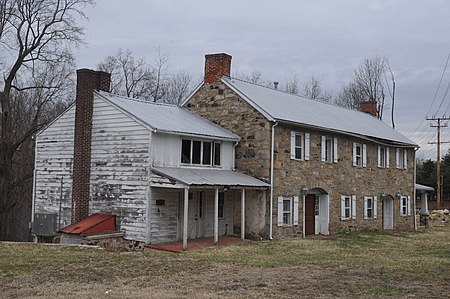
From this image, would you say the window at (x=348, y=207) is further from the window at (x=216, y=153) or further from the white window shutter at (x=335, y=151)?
the window at (x=216, y=153)

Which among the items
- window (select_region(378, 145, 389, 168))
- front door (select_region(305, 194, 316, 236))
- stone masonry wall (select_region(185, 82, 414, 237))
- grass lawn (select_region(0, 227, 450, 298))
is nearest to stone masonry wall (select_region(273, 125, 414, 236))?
stone masonry wall (select_region(185, 82, 414, 237))

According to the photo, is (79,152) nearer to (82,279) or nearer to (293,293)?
(82,279)

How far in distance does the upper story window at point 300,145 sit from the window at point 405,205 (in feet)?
36.7

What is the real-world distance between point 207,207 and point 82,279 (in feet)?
33.8

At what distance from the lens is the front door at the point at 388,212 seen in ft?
105

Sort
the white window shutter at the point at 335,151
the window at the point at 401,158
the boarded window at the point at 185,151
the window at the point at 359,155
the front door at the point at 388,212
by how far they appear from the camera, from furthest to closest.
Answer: the window at the point at 401,158 → the front door at the point at 388,212 → the window at the point at 359,155 → the white window shutter at the point at 335,151 → the boarded window at the point at 185,151

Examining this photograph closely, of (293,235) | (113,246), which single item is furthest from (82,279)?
(293,235)

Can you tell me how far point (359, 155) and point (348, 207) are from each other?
2807mm

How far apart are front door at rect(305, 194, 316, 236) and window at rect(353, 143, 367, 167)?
3740mm

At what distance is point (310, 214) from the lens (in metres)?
25.3

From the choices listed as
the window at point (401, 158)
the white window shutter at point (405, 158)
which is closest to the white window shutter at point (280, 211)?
the window at point (401, 158)

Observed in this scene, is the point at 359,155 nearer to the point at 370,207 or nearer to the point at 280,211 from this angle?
the point at 370,207

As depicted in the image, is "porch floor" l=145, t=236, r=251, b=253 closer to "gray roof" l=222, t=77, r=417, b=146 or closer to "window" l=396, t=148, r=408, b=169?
"gray roof" l=222, t=77, r=417, b=146

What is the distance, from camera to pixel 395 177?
106ft
